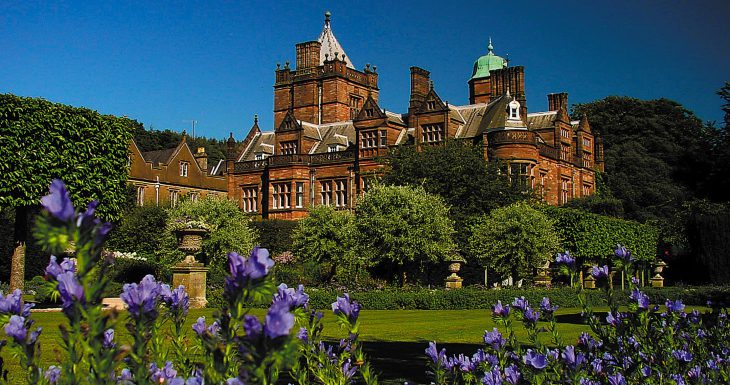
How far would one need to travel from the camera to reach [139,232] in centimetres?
4191

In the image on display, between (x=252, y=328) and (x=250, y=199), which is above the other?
(x=250, y=199)

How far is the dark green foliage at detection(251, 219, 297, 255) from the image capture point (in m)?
45.9

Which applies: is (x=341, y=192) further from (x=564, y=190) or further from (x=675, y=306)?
(x=675, y=306)

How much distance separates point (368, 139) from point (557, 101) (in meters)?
13.0

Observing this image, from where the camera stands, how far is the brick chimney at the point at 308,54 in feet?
193

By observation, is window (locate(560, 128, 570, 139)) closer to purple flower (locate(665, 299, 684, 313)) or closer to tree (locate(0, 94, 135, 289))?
tree (locate(0, 94, 135, 289))

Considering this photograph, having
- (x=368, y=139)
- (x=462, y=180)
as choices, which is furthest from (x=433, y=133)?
(x=462, y=180)

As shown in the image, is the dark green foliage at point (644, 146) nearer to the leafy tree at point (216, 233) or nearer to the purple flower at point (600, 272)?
the leafy tree at point (216, 233)

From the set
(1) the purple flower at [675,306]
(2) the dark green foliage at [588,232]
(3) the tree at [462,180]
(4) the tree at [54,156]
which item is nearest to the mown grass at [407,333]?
(1) the purple flower at [675,306]

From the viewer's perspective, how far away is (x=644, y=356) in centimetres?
498

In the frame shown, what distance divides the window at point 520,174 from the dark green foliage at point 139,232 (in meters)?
18.8

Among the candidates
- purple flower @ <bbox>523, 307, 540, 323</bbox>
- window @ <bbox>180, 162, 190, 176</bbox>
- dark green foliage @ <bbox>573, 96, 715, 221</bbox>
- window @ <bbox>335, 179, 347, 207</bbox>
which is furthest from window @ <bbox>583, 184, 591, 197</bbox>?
purple flower @ <bbox>523, 307, 540, 323</bbox>

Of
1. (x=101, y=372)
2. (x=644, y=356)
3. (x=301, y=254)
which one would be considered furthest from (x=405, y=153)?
(x=101, y=372)

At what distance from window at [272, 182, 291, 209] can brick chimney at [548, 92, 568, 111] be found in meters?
18.4
